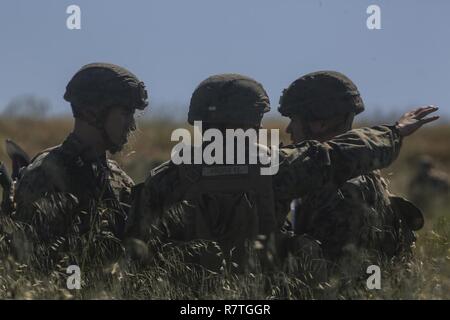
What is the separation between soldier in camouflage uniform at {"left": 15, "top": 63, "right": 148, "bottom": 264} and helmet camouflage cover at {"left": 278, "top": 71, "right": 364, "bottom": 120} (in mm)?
1159

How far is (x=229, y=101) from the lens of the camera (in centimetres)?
797

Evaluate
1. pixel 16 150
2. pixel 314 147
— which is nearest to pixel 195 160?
pixel 314 147

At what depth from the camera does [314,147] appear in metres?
7.81

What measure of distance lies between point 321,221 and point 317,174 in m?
0.76

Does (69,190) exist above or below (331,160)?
below

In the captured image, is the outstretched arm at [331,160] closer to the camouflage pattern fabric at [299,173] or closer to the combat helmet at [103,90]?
the camouflage pattern fabric at [299,173]

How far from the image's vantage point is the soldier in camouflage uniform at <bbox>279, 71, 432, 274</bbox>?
8.38 m

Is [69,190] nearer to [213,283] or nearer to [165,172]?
[165,172]

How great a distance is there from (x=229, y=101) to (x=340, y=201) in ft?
3.85

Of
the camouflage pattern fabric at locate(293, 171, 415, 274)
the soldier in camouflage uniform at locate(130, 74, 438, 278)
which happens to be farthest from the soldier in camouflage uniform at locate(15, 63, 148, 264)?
the camouflage pattern fabric at locate(293, 171, 415, 274)

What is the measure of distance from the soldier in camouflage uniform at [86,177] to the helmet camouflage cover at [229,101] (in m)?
0.96

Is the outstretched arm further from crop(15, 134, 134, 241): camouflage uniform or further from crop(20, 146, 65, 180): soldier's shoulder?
crop(20, 146, 65, 180): soldier's shoulder

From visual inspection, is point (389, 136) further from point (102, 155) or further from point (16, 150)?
point (16, 150)

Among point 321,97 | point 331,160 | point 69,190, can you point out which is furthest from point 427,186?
point 331,160
